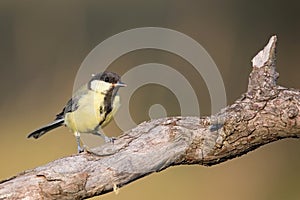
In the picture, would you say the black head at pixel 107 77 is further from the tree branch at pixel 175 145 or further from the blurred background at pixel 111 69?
the blurred background at pixel 111 69

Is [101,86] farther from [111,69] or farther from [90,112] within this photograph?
[111,69]

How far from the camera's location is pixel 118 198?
7.99 ft

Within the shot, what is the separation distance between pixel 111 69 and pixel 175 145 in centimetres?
112

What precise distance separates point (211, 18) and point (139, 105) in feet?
1.54

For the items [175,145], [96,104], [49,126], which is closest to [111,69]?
[49,126]

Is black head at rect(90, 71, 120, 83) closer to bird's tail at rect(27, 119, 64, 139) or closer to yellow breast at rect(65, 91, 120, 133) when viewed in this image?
yellow breast at rect(65, 91, 120, 133)

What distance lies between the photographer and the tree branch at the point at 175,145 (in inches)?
51.6

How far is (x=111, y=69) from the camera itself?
2457 millimetres

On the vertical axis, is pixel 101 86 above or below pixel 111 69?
below

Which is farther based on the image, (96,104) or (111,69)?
(111,69)

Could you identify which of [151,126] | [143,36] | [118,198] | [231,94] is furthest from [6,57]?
[151,126]

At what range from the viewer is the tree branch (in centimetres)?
131

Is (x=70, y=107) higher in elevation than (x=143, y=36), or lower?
lower

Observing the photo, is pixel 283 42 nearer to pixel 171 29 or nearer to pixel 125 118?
pixel 171 29
